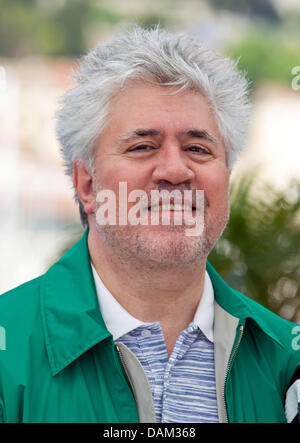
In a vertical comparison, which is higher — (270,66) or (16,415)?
(270,66)

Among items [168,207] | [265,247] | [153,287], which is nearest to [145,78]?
[168,207]

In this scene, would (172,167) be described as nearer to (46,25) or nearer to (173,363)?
(173,363)

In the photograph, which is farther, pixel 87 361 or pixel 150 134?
pixel 150 134

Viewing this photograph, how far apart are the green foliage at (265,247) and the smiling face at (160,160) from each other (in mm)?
1513

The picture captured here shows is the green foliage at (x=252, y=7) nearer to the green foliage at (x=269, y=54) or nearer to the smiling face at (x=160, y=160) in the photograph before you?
the green foliage at (x=269, y=54)

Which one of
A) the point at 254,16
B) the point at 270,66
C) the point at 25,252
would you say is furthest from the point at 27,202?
the point at 254,16

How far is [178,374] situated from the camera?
1.79 m

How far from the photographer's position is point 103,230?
184 cm

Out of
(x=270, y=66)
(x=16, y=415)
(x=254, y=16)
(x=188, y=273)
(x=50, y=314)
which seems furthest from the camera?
(x=254, y=16)

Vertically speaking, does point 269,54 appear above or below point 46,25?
below

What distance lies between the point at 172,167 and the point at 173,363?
21.9 inches

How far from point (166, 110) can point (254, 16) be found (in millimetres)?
7213

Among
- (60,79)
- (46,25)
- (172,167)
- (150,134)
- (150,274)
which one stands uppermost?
(46,25)

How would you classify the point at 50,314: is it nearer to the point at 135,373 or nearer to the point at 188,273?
the point at 135,373
